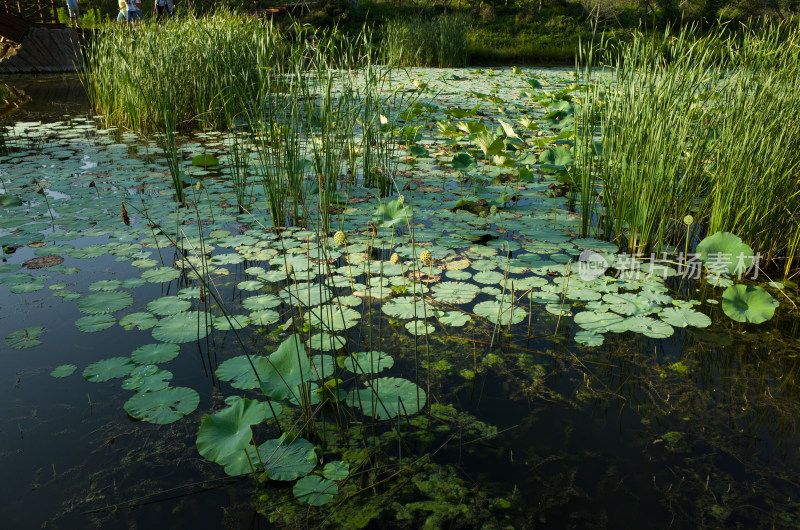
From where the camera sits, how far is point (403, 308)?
6.26 ft

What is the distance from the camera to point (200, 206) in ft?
9.82

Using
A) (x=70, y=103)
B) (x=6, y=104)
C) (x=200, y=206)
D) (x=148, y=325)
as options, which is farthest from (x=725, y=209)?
(x=6, y=104)

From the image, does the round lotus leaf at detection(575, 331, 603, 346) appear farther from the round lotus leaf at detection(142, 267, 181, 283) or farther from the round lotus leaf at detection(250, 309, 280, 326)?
the round lotus leaf at detection(142, 267, 181, 283)

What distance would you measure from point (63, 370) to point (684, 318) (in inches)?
80.4

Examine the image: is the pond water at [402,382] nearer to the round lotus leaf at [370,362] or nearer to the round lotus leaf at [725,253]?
the round lotus leaf at [370,362]

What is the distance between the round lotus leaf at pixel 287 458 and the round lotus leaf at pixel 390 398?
0.19 metres

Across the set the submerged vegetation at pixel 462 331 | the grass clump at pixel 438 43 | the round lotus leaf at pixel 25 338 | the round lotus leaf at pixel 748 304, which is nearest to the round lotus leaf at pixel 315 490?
the submerged vegetation at pixel 462 331

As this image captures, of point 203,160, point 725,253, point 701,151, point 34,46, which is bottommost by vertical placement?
point 725,253

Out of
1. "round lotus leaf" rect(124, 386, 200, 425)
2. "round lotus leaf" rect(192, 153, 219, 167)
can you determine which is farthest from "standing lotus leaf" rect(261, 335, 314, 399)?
"round lotus leaf" rect(192, 153, 219, 167)

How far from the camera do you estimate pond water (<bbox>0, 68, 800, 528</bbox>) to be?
117cm

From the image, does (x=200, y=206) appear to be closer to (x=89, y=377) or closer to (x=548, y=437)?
(x=89, y=377)

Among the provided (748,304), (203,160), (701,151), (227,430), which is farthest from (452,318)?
(203,160)

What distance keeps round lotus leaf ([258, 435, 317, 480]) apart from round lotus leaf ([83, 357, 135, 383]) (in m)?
0.57

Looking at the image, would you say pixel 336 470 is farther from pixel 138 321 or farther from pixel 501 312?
pixel 138 321
